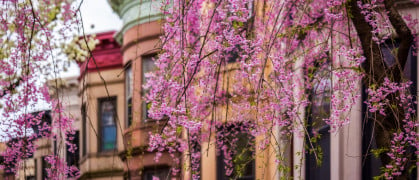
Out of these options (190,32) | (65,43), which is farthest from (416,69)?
(65,43)

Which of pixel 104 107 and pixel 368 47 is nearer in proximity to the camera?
pixel 368 47

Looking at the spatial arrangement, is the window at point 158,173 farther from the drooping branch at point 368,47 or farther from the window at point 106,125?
the drooping branch at point 368,47

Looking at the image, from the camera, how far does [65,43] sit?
750 inches

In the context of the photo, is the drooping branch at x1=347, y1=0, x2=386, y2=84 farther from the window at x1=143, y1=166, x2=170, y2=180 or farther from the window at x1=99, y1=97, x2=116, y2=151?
the window at x1=99, y1=97, x2=116, y2=151

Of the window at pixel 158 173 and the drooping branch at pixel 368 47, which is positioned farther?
the window at pixel 158 173

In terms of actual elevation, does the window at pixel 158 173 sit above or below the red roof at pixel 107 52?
below

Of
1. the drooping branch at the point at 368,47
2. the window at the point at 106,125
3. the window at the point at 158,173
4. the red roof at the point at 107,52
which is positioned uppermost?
the red roof at the point at 107,52

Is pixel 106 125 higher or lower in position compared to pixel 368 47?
lower

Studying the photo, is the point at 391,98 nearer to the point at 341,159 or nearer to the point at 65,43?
the point at 341,159

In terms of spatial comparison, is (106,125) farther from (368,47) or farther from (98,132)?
(368,47)

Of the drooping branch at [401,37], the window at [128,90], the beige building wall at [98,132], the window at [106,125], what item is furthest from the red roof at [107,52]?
the drooping branch at [401,37]

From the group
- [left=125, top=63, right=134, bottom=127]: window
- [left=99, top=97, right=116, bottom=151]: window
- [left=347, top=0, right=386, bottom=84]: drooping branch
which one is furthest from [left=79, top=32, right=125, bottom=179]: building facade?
[left=347, top=0, right=386, bottom=84]: drooping branch

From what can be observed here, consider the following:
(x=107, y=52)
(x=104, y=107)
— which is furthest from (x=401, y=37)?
(x=104, y=107)

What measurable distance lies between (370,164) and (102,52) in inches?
589
